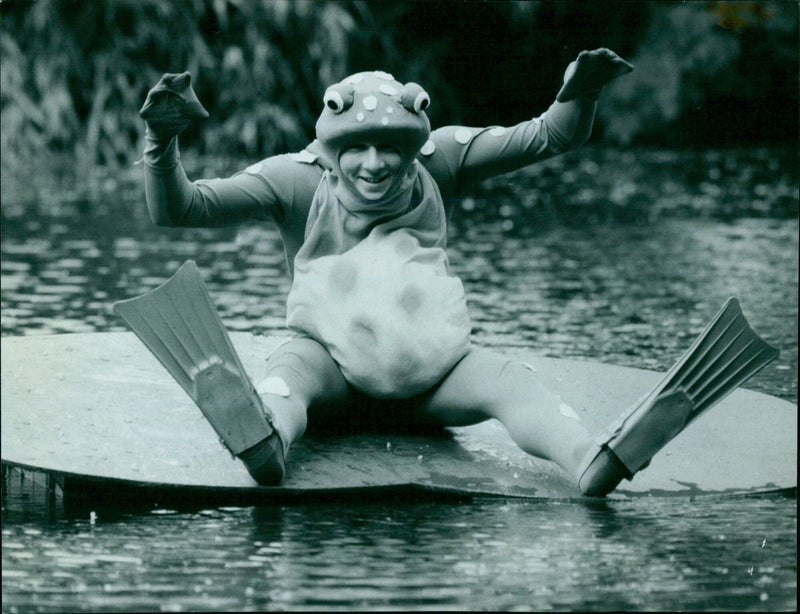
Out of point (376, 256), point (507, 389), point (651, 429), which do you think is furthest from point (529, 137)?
point (651, 429)

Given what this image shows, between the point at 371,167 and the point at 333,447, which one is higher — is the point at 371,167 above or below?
above

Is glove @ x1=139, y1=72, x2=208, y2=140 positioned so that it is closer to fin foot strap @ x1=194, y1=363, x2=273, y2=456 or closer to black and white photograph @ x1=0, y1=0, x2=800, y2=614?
black and white photograph @ x1=0, y1=0, x2=800, y2=614

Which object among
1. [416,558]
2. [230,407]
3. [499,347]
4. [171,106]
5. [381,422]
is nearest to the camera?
[416,558]

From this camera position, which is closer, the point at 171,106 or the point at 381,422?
the point at 171,106

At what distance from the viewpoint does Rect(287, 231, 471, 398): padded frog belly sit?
3166 mm

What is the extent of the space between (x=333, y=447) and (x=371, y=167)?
1.78 ft

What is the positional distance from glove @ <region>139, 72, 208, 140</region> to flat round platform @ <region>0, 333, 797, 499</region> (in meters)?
0.62

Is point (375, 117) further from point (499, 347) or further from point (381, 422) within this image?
point (499, 347)

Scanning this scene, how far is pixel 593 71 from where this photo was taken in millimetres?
3162

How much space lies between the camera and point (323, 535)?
2.75m

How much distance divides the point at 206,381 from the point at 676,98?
1085 cm

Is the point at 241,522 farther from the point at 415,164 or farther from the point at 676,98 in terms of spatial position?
the point at 676,98

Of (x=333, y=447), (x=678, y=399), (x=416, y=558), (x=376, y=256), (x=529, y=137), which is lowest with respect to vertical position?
(x=416, y=558)

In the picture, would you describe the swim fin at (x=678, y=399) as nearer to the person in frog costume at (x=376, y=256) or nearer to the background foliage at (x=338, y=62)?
the person in frog costume at (x=376, y=256)
